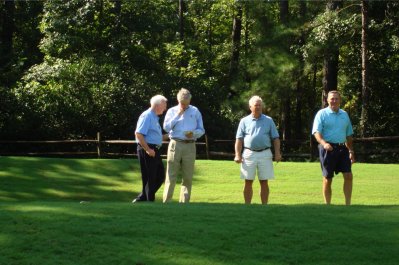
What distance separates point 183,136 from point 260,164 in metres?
1.22

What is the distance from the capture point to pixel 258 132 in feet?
35.1

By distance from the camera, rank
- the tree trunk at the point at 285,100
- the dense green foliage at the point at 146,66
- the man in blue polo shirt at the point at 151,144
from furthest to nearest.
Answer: the tree trunk at the point at 285,100 < the dense green foliage at the point at 146,66 < the man in blue polo shirt at the point at 151,144

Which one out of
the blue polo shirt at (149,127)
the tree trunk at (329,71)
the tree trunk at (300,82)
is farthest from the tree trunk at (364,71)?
the blue polo shirt at (149,127)

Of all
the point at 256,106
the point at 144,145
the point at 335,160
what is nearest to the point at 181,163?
the point at 144,145

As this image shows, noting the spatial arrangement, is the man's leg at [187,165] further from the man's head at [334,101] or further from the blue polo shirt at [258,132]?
the man's head at [334,101]

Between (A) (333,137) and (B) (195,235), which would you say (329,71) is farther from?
(B) (195,235)

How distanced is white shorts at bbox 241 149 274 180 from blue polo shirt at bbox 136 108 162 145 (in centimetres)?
136

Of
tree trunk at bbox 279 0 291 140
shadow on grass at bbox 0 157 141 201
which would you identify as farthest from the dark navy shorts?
tree trunk at bbox 279 0 291 140

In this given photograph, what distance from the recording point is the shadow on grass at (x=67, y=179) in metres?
16.5

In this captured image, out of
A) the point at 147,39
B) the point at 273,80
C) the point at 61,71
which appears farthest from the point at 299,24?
the point at 61,71

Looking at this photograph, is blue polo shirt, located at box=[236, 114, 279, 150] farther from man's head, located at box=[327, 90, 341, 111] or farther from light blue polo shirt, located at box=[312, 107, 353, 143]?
man's head, located at box=[327, 90, 341, 111]

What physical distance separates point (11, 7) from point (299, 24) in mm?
15480

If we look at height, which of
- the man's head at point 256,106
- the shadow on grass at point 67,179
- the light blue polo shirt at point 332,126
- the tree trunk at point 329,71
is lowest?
the shadow on grass at point 67,179

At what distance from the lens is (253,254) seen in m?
6.79
